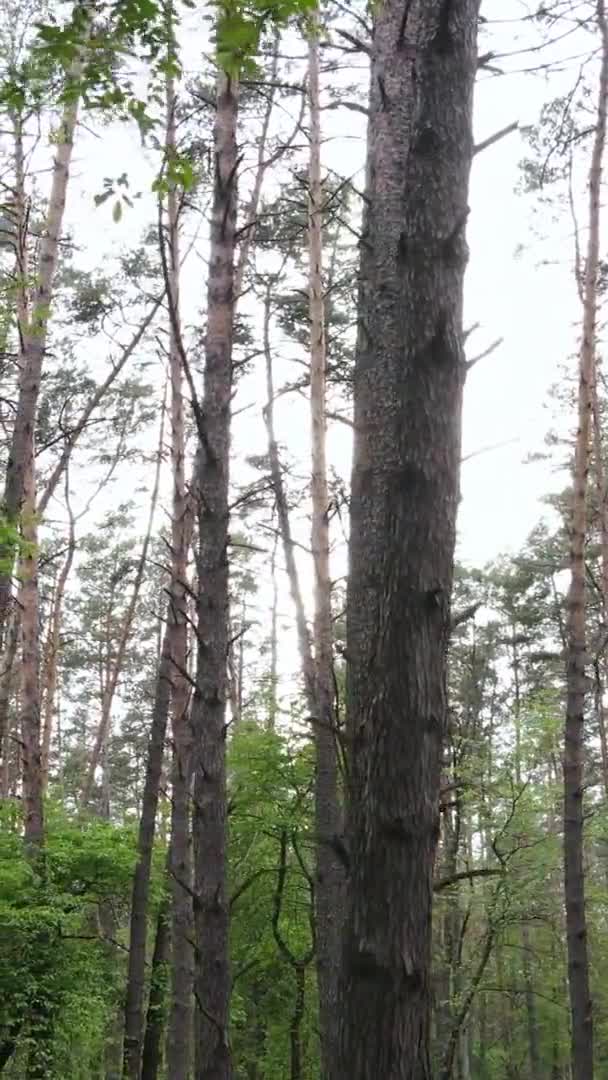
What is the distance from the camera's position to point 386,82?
10.2ft

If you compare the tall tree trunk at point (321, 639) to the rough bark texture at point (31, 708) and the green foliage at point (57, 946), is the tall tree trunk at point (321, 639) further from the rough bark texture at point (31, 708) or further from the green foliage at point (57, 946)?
the rough bark texture at point (31, 708)

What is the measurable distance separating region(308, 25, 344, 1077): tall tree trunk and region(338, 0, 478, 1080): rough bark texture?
436 cm

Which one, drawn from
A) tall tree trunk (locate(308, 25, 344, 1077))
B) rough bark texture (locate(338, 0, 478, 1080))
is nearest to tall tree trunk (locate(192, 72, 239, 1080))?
tall tree trunk (locate(308, 25, 344, 1077))

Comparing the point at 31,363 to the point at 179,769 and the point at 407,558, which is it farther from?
the point at 407,558

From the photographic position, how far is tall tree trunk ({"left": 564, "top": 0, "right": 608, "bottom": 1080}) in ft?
27.9

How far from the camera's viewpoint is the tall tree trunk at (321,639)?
721 centimetres

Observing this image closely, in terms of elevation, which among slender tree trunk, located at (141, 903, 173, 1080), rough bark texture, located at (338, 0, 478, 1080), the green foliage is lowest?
slender tree trunk, located at (141, 903, 173, 1080)

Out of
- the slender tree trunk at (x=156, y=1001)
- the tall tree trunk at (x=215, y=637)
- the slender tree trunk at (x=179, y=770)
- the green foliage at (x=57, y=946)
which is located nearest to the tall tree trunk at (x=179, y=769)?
the slender tree trunk at (x=179, y=770)

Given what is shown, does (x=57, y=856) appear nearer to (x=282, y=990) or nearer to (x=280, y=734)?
(x=280, y=734)

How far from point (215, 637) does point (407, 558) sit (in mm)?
3317

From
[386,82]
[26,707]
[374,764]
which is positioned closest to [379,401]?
[374,764]

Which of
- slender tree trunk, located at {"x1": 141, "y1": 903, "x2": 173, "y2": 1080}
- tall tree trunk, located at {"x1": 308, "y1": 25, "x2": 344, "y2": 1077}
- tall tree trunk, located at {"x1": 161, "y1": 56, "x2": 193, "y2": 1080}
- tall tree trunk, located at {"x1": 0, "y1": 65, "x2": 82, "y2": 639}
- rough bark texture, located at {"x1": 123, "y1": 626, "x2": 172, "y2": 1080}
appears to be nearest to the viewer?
tall tree trunk, located at {"x1": 0, "y1": 65, "x2": 82, "y2": 639}

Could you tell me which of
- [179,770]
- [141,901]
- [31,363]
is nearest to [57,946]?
[141,901]

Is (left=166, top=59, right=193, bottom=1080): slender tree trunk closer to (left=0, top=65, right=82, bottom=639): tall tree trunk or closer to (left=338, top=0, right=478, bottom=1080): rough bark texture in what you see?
(left=0, top=65, right=82, bottom=639): tall tree trunk
